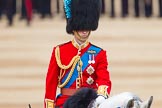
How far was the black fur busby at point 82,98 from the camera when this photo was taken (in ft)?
10.0

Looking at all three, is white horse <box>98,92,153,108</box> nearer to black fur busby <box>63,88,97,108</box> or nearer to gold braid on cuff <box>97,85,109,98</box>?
black fur busby <box>63,88,97,108</box>

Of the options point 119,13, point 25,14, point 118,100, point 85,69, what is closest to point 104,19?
point 119,13

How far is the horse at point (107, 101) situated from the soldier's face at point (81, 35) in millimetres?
320

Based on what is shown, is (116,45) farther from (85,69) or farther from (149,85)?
(85,69)

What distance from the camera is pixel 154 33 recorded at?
5977 mm

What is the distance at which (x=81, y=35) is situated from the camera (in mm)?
3352

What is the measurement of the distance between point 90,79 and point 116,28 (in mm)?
2521

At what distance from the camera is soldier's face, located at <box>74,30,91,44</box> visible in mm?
3348

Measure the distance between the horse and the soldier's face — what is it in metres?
0.32

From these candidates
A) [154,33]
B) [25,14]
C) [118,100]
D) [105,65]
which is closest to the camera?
[118,100]

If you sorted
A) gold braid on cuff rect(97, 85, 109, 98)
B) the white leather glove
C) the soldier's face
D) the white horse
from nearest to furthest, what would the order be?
the white horse, the white leather glove, gold braid on cuff rect(97, 85, 109, 98), the soldier's face

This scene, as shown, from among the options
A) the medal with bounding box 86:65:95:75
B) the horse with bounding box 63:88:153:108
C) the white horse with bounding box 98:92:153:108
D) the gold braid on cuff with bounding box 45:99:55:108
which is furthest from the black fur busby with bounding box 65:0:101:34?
the white horse with bounding box 98:92:153:108

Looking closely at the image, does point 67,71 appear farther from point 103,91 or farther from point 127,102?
point 127,102

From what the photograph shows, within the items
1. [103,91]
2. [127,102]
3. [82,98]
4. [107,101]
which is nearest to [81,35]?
[103,91]
